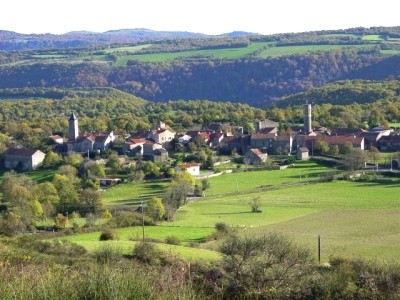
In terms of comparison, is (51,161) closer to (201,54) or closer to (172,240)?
(172,240)

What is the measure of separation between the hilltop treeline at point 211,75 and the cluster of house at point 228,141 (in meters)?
47.4

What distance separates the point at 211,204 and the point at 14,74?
89.4 metres

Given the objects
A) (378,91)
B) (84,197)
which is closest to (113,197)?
(84,197)

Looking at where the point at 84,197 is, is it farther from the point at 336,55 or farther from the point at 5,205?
the point at 336,55

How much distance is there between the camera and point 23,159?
4434 centimetres

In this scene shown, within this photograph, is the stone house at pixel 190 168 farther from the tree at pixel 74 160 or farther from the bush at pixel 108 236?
the bush at pixel 108 236

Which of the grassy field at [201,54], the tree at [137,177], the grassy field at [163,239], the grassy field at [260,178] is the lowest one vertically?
the grassy field at [260,178]

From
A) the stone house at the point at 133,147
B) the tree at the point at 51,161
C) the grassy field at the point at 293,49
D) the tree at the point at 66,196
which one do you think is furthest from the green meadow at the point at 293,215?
the grassy field at the point at 293,49

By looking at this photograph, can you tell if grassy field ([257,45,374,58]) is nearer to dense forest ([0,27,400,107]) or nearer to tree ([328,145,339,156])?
dense forest ([0,27,400,107])

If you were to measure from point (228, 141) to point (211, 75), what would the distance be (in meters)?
62.5

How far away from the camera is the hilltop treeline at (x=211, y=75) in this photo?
102000 millimetres

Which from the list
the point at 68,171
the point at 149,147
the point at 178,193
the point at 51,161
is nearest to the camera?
the point at 178,193

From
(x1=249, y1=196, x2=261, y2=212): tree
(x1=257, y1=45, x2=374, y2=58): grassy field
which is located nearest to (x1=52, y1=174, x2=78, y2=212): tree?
(x1=249, y1=196, x2=261, y2=212): tree

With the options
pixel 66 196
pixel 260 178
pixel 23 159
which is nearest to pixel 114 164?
pixel 23 159
